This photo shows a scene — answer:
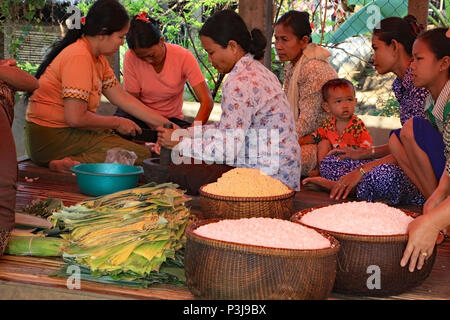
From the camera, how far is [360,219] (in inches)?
93.9

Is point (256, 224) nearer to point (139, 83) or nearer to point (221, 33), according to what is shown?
point (221, 33)

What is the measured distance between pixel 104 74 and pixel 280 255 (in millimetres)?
2884

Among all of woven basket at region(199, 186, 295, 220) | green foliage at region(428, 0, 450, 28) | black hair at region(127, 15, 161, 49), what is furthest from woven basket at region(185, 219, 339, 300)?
green foliage at region(428, 0, 450, 28)

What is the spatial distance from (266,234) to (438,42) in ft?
5.22

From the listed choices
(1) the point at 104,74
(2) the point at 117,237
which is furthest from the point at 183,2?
(2) the point at 117,237

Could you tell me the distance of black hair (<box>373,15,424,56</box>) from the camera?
12.5 feet

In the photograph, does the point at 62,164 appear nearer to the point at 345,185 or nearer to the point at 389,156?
the point at 345,185

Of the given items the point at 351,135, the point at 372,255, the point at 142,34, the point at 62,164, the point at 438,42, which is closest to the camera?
the point at 372,255

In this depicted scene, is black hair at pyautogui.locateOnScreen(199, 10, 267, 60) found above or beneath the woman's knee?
above

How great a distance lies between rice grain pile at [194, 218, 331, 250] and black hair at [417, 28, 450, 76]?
1395mm

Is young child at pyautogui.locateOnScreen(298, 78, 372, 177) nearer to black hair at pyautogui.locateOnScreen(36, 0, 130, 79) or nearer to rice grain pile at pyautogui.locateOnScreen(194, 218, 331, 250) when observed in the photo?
black hair at pyautogui.locateOnScreen(36, 0, 130, 79)

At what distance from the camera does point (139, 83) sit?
16.9 ft

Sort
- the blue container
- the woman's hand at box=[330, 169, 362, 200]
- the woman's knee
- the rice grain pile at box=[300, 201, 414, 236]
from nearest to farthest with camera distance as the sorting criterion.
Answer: the rice grain pile at box=[300, 201, 414, 236]
the woman's knee
the blue container
the woman's hand at box=[330, 169, 362, 200]

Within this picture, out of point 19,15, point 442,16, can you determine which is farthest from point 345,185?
point 442,16
